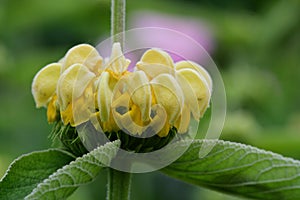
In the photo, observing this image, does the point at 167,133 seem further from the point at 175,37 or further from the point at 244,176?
the point at 175,37

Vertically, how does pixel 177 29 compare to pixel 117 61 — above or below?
above

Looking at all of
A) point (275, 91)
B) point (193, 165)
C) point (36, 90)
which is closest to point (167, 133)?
point (193, 165)

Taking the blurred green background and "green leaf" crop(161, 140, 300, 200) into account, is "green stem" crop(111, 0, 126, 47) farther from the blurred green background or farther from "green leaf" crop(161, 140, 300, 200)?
the blurred green background

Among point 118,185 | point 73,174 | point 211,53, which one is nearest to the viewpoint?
point 73,174

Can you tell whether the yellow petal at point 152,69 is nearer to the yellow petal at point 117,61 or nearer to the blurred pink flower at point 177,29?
the yellow petal at point 117,61

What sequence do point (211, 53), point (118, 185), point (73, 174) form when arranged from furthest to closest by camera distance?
point (211, 53), point (118, 185), point (73, 174)

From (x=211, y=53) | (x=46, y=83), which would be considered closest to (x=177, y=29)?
(x=211, y=53)

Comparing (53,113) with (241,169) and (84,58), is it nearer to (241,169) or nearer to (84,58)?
(84,58)
